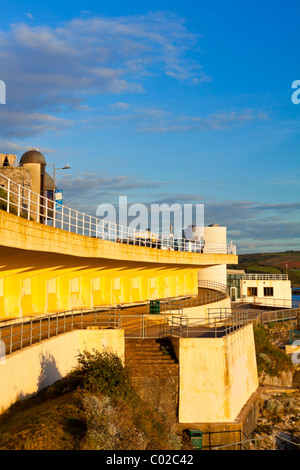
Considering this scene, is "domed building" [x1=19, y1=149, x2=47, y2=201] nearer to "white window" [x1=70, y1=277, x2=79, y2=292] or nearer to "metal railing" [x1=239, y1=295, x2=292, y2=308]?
"white window" [x1=70, y1=277, x2=79, y2=292]

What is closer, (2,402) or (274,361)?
(2,402)

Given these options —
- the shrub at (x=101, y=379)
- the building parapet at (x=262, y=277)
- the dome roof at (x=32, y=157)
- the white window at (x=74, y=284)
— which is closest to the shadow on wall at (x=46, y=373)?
the shrub at (x=101, y=379)

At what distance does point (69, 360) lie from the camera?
19828mm

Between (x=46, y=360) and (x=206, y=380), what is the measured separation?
6135 millimetres

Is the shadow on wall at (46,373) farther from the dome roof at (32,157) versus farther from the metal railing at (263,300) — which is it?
the metal railing at (263,300)

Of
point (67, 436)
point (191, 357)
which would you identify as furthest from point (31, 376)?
point (191, 357)

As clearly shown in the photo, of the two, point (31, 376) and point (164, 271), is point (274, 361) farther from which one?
point (31, 376)

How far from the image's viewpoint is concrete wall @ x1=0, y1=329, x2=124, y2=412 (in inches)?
578

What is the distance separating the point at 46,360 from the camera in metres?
17.5

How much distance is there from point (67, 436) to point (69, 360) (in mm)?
8141

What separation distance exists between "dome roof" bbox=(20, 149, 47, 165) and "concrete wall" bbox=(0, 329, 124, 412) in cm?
2399

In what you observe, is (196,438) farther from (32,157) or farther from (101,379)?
(32,157)

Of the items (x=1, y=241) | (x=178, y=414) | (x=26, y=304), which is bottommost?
(x=178, y=414)

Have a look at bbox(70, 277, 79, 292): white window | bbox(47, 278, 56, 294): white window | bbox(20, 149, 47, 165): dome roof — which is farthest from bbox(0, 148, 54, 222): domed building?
bbox(47, 278, 56, 294): white window
